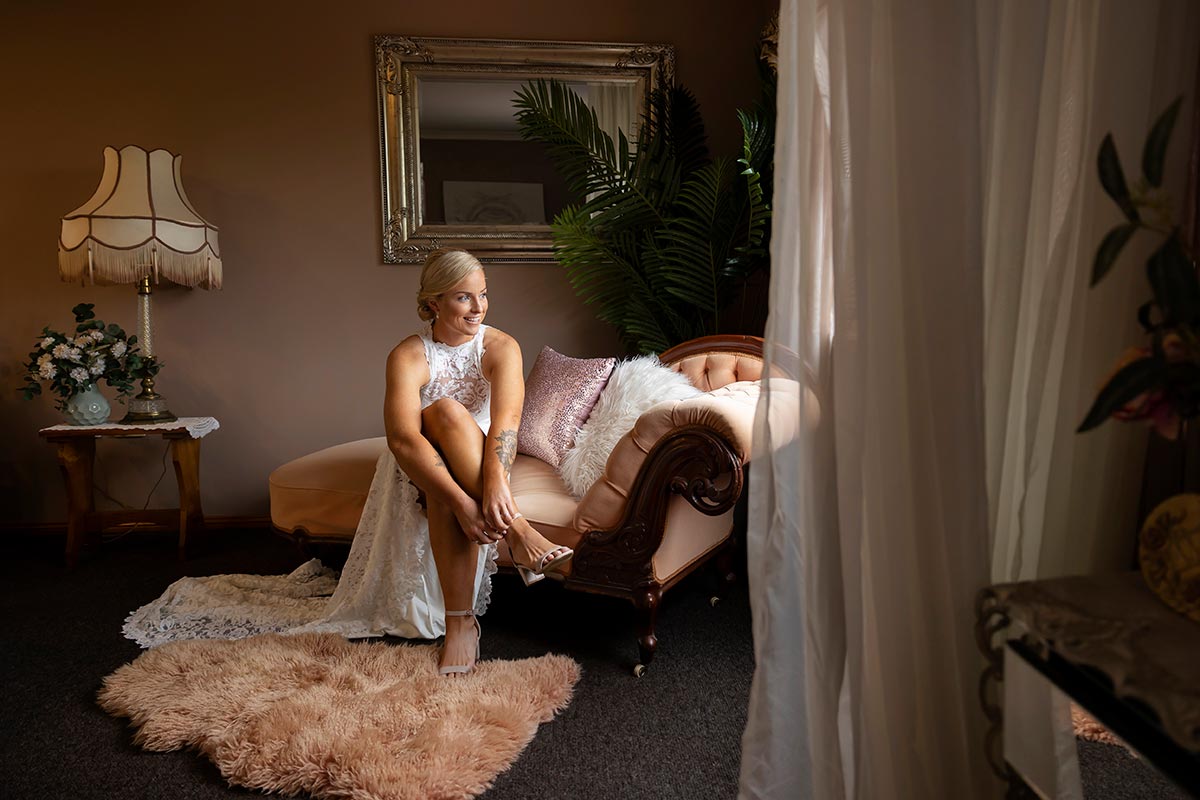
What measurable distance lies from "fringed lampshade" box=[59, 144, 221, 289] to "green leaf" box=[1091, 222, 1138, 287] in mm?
3159

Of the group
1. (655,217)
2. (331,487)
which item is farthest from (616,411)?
(655,217)

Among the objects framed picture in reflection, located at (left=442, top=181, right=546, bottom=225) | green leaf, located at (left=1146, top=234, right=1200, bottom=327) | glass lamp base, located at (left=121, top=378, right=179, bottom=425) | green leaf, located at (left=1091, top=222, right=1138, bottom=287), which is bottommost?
glass lamp base, located at (left=121, top=378, right=179, bottom=425)

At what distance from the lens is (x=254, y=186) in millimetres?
3516

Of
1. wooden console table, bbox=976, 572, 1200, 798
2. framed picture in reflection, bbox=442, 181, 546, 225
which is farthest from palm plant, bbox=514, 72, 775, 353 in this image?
wooden console table, bbox=976, 572, 1200, 798

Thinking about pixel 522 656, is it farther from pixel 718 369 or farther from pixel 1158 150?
pixel 1158 150

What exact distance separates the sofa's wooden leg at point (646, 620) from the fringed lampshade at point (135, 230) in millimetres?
2254

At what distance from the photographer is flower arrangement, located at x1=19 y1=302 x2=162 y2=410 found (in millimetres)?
3002

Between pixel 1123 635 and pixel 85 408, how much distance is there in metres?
3.39

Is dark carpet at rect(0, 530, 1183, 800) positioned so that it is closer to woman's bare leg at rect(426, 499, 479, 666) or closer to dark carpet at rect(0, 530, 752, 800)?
dark carpet at rect(0, 530, 752, 800)

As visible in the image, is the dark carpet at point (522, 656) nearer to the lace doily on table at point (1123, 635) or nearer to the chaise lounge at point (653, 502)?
the chaise lounge at point (653, 502)

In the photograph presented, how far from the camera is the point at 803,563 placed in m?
1.06

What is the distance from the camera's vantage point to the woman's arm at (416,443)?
2.11 m

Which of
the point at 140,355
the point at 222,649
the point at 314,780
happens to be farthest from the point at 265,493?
the point at 314,780

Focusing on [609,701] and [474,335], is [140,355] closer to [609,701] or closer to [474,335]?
[474,335]
